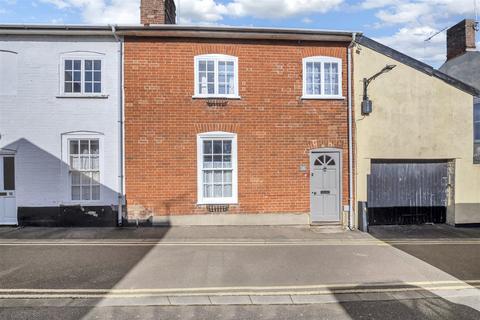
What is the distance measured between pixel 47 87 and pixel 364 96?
9.40 m

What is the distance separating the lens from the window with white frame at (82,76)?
34.6ft

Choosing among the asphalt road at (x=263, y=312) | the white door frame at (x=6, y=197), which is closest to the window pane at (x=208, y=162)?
the white door frame at (x=6, y=197)

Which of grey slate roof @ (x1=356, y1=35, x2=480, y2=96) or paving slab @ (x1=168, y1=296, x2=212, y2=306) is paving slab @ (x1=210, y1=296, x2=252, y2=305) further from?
grey slate roof @ (x1=356, y1=35, x2=480, y2=96)

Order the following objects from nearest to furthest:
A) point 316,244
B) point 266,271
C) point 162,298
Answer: point 162,298, point 266,271, point 316,244

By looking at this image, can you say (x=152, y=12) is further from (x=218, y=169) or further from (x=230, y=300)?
(x=230, y=300)

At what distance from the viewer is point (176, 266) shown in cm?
703

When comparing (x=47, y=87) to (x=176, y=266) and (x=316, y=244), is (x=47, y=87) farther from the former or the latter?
(x=316, y=244)

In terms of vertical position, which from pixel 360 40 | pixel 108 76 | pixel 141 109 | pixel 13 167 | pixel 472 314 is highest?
pixel 360 40

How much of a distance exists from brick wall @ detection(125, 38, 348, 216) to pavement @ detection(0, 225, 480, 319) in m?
1.20

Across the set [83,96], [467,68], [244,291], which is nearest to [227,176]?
[83,96]

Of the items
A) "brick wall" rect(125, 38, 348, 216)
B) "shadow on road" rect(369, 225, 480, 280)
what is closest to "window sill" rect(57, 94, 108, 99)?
"brick wall" rect(125, 38, 348, 216)

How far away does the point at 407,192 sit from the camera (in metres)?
11.4

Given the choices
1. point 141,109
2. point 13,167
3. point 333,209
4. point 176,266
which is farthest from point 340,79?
point 13,167

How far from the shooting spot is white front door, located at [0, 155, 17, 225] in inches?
413
